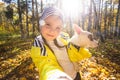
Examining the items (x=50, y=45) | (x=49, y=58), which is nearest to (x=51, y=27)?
(x=50, y=45)

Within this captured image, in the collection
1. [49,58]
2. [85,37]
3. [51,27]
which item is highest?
[51,27]

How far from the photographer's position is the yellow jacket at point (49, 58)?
175 cm

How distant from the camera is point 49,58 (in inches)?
76.8

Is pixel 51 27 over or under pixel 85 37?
over

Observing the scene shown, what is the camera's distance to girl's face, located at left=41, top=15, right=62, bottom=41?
204 centimetres

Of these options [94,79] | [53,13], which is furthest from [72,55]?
[94,79]

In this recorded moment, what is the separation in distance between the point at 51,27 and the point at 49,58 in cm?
30

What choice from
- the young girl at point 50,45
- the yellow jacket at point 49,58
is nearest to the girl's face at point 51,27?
the young girl at point 50,45

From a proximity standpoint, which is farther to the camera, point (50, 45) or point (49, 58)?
point (50, 45)

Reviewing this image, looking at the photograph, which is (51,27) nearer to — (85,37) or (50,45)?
(50,45)

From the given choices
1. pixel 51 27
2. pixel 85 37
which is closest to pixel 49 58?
pixel 51 27

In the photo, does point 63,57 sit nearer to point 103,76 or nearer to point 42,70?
point 42,70

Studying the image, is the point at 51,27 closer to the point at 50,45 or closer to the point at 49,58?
the point at 50,45

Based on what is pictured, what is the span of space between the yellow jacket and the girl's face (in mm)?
127
